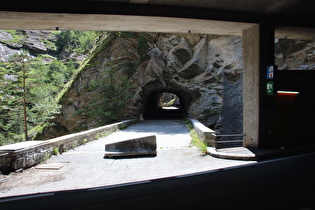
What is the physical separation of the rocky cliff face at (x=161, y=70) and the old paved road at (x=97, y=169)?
576 inches

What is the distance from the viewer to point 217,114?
2169 cm

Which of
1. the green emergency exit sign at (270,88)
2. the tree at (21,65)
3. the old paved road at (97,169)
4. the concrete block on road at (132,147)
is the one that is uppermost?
the tree at (21,65)

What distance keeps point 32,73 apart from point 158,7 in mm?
13201

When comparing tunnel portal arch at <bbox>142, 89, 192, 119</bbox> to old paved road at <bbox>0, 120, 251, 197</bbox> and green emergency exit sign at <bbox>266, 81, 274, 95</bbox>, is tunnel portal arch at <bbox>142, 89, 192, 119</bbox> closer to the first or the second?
green emergency exit sign at <bbox>266, 81, 274, 95</bbox>

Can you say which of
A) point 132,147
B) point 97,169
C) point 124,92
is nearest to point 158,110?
point 124,92

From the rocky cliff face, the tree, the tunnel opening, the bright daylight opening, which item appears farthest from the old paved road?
the tunnel opening

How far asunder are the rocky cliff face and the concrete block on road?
1429cm

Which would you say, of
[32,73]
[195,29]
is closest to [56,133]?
[32,73]

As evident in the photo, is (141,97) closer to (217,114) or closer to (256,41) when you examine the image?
(217,114)

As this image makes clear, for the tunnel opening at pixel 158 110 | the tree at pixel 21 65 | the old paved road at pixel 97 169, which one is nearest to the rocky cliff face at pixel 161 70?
the tunnel opening at pixel 158 110

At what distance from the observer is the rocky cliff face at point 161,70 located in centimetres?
2291

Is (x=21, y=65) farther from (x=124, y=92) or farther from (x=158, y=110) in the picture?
(x=158, y=110)

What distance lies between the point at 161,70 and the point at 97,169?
19.1 m

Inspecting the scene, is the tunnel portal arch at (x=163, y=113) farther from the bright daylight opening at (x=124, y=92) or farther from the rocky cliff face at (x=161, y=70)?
the rocky cliff face at (x=161, y=70)
